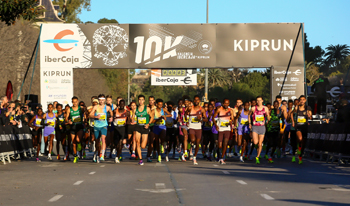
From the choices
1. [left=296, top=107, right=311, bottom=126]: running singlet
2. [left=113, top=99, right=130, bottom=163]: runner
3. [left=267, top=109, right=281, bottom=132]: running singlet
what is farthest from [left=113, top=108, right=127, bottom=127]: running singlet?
[left=296, top=107, right=311, bottom=126]: running singlet

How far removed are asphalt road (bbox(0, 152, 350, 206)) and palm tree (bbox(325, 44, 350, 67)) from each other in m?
117

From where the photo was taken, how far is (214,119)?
773 inches

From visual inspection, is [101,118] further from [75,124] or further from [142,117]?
[142,117]

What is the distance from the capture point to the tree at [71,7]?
7319cm

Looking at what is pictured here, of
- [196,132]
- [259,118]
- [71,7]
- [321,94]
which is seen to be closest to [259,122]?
[259,118]

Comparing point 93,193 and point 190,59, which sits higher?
point 190,59

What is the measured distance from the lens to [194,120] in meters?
19.5

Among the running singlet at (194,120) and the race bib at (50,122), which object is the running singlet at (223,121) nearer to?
the running singlet at (194,120)

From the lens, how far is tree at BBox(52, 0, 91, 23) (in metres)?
73.2

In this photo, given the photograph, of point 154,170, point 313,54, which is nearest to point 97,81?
point 313,54

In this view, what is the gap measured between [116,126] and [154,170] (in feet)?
13.3

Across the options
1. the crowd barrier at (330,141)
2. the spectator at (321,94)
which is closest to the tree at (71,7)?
the spectator at (321,94)

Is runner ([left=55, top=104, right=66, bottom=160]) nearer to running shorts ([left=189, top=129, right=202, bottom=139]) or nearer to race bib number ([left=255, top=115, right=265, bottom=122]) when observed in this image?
running shorts ([left=189, top=129, right=202, bottom=139])

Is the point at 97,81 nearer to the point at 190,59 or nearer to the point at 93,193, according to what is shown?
the point at 190,59
